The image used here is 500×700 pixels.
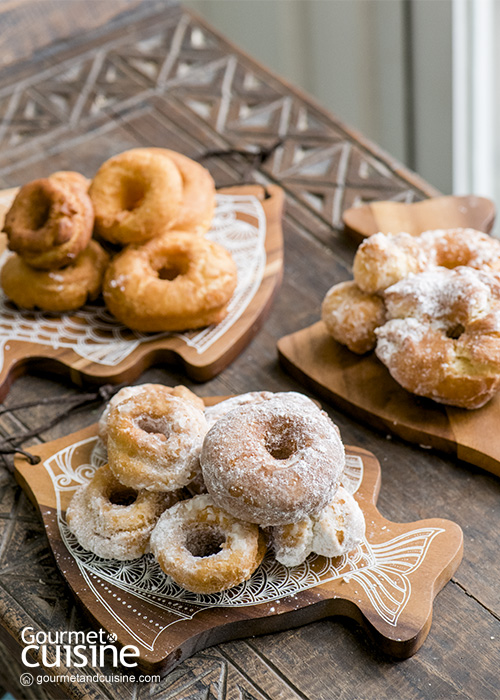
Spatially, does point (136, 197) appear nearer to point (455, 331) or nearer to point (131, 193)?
point (131, 193)

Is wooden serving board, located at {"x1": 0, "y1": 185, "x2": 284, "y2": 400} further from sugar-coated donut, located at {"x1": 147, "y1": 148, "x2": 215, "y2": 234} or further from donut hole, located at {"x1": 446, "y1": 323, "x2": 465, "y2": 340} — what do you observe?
donut hole, located at {"x1": 446, "y1": 323, "x2": 465, "y2": 340}

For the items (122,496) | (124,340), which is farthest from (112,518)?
(124,340)

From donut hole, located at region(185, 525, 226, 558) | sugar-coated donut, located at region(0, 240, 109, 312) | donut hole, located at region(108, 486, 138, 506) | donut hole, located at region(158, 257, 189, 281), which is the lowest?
donut hole, located at region(108, 486, 138, 506)

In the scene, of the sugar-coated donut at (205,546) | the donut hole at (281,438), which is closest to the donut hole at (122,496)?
the sugar-coated donut at (205,546)

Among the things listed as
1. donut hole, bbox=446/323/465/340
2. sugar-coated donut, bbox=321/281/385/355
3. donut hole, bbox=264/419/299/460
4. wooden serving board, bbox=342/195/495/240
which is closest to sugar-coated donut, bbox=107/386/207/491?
donut hole, bbox=264/419/299/460

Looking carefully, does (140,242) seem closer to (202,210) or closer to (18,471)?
(202,210)

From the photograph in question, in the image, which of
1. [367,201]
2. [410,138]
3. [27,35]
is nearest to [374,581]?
[367,201]
